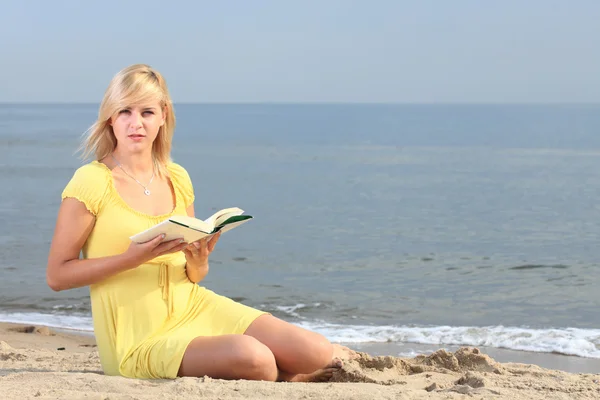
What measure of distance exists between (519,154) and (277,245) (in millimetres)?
27684

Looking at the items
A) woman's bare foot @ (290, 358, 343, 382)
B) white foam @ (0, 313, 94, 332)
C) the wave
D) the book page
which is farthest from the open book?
white foam @ (0, 313, 94, 332)

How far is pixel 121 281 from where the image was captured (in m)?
4.33

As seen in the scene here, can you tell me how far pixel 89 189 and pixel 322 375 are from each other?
1639mm

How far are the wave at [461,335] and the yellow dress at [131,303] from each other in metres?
3.76

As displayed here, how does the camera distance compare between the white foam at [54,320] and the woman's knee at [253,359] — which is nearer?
the woman's knee at [253,359]

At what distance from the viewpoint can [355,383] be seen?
14.6 feet

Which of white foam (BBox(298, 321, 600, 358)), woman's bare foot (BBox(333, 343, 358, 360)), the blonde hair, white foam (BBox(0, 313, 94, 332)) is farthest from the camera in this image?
white foam (BBox(0, 313, 94, 332))

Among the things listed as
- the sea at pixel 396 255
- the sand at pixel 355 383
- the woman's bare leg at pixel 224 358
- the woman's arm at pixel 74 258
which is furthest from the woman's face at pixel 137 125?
the sea at pixel 396 255

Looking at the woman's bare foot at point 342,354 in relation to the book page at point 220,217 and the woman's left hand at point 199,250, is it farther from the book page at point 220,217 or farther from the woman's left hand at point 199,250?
the book page at point 220,217

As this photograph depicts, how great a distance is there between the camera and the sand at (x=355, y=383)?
3932 mm

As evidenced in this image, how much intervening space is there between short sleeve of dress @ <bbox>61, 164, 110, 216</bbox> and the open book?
1.36 feet

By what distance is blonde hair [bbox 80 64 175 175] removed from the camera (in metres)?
4.31

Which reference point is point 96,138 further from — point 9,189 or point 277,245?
point 9,189

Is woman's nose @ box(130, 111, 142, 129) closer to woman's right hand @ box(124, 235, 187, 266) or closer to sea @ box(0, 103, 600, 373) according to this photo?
woman's right hand @ box(124, 235, 187, 266)
